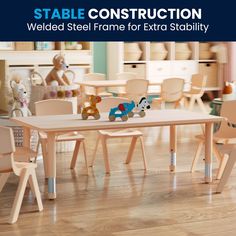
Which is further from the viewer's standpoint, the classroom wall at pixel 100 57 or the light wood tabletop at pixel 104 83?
the classroom wall at pixel 100 57

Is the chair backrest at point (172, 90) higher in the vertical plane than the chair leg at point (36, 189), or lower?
higher

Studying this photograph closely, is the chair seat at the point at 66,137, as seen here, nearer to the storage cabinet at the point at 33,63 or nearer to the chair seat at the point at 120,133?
the chair seat at the point at 120,133

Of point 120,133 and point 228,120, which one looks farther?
point 120,133

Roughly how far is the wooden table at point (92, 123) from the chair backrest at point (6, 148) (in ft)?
1.80

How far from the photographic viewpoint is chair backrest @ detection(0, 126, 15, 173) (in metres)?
4.29

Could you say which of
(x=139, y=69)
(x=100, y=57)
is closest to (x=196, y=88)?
(x=139, y=69)

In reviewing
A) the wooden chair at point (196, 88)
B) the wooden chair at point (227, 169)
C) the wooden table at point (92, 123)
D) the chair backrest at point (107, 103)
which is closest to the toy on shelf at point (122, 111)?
the wooden table at point (92, 123)

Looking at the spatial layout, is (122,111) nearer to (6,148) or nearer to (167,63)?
(6,148)

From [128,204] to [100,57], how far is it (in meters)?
6.60

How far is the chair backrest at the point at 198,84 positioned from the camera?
9609 mm

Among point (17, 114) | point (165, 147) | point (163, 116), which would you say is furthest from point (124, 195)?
point (165, 147)

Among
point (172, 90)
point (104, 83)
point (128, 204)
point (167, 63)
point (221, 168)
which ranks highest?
point (167, 63)

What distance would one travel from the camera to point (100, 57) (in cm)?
1125

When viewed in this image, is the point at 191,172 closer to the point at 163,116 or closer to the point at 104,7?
the point at 163,116
